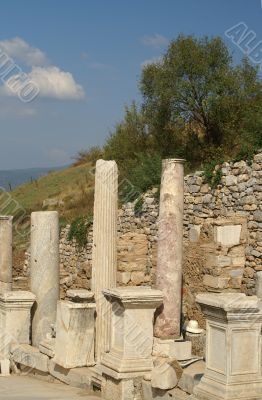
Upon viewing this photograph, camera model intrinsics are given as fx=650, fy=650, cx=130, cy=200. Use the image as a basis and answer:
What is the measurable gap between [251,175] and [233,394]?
6.93 metres

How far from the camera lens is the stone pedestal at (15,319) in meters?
10.1

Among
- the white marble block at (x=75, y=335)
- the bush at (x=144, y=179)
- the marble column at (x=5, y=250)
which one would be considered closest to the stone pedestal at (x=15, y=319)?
the white marble block at (x=75, y=335)

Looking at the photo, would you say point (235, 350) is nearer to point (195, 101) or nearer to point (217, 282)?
point (217, 282)

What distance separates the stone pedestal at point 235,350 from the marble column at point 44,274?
4.60 metres

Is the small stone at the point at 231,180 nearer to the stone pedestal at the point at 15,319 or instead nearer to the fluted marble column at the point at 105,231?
the fluted marble column at the point at 105,231

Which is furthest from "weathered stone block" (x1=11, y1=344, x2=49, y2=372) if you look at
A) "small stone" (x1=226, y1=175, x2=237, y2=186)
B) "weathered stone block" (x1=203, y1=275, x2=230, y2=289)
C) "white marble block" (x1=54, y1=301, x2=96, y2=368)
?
"small stone" (x1=226, y1=175, x2=237, y2=186)

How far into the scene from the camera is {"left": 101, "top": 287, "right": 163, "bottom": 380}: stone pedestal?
23.1 feet

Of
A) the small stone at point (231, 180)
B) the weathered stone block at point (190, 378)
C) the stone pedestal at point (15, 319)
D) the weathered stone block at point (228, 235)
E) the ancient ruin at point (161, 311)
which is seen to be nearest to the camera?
the ancient ruin at point (161, 311)

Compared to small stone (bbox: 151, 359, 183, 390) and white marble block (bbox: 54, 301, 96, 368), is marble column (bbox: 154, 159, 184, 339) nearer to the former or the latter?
small stone (bbox: 151, 359, 183, 390)

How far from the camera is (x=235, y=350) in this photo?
584cm

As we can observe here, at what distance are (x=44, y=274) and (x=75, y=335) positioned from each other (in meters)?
1.89

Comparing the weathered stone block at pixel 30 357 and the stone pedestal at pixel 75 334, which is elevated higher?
the stone pedestal at pixel 75 334

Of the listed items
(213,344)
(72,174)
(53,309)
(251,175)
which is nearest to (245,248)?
(251,175)

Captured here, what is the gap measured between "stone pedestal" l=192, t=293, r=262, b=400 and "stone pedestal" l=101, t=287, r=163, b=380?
3.99ft
